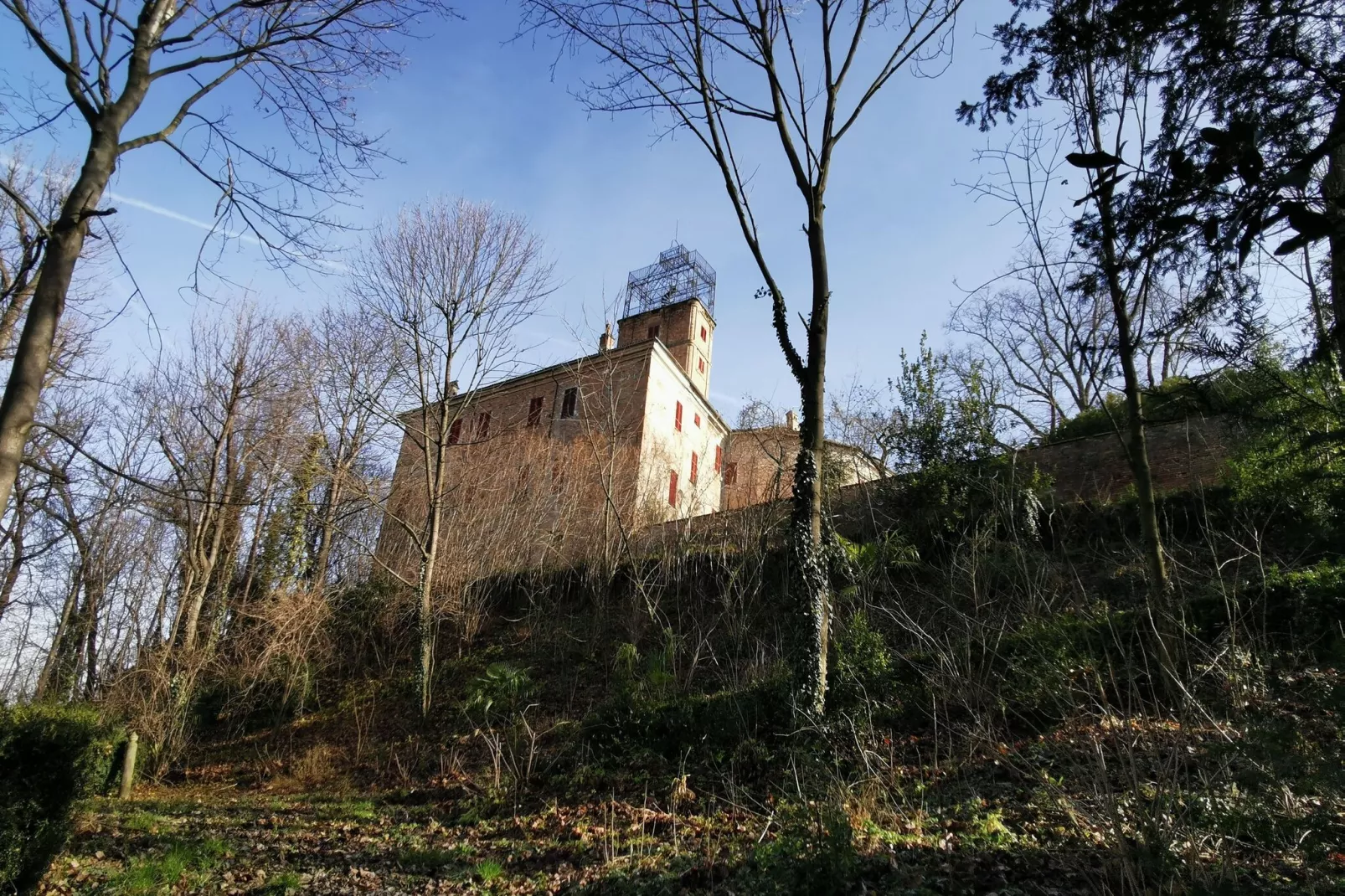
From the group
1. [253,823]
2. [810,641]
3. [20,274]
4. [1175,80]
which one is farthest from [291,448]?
[1175,80]

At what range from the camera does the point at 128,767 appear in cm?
1100

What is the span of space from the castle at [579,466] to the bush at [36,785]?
7.19 meters

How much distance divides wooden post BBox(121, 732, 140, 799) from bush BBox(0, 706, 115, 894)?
667 centimetres

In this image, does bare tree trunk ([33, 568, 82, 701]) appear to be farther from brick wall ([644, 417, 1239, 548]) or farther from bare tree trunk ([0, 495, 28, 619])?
brick wall ([644, 417, 1239, 548])

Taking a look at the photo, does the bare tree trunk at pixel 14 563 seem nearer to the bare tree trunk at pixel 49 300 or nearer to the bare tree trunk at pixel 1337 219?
the bare tree trunk at pixel 49 300

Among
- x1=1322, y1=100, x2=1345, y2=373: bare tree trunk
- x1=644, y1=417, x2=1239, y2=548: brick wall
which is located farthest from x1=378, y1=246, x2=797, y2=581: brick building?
x1=1322, y1=100, x2=1345, y2=373: bare tree trunk

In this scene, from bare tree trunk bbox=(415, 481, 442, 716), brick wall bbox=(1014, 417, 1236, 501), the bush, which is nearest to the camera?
the bush

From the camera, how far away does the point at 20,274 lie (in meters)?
4.79

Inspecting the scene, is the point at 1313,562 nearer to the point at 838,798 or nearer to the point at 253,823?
the point at 838,798

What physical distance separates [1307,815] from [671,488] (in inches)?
686

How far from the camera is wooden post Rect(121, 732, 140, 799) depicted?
10.8 meters

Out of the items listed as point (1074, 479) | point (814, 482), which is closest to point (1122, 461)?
point (1074, 479)

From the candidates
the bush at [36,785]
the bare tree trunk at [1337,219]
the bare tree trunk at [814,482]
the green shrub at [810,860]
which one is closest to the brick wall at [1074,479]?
the bare tree trunk at [814,482]

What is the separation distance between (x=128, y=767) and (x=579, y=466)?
1023 cm
